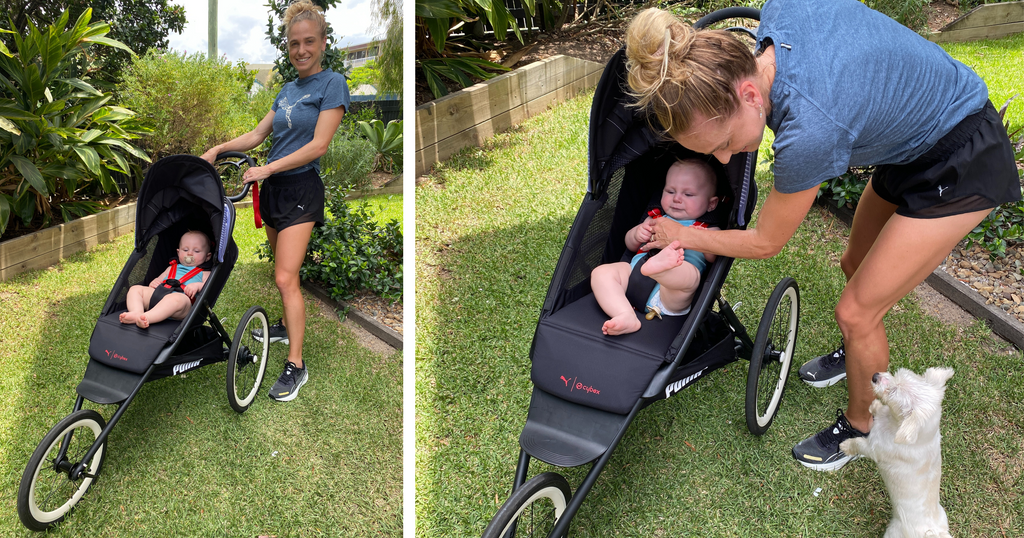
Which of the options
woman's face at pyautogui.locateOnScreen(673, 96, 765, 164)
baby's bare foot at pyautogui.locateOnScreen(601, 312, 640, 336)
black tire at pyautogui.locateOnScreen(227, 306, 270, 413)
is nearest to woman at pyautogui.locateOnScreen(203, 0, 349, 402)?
black tire at pyautogui.locateOnScreen(227, 306, 270, 413)

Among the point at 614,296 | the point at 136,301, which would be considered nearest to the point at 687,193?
the point at 614,296

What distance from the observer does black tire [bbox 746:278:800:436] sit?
208 cm

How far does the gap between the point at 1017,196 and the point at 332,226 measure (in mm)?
2619

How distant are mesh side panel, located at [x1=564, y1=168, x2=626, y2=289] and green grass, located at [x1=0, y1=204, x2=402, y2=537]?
104 centimetres

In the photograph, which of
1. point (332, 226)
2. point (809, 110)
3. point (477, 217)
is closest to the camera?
point (809, 110)

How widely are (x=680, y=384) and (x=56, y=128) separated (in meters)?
2.40

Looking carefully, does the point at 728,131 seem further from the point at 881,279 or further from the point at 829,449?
the point at 829,449

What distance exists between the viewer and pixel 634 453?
86.7 inches

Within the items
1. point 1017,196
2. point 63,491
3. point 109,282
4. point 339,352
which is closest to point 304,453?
point 339,352

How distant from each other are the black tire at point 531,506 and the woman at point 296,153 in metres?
1.28

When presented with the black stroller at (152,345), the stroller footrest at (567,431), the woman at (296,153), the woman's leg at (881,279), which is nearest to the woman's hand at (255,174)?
the woman at (296,153)

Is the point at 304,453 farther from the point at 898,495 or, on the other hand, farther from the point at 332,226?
the point at 898,495

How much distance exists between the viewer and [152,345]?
2.20 m

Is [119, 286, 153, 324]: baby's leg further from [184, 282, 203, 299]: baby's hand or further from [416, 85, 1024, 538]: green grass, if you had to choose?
[416, 85, 1024, 538]: green grass
